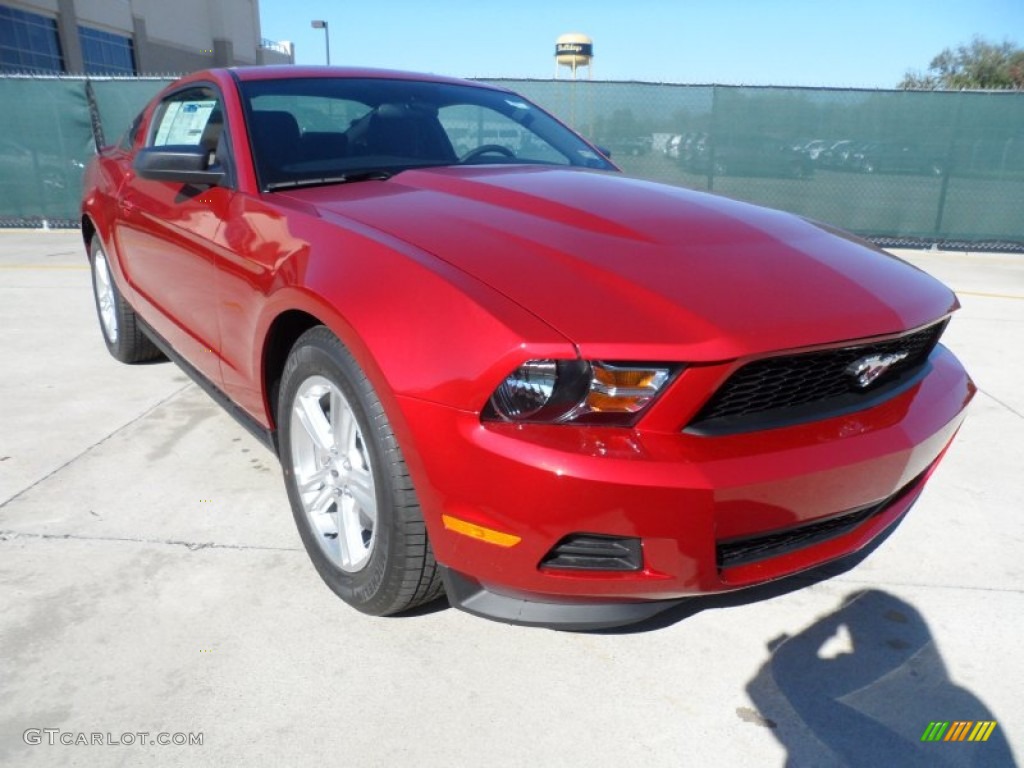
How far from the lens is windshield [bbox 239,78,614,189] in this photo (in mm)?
2680

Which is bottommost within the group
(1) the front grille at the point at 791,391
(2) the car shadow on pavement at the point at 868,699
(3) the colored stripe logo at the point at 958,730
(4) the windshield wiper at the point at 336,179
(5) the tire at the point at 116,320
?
(3) the colored stripe logo at the point at 958,730

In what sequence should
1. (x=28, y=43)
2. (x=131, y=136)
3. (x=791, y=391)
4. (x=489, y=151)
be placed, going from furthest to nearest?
(x=28, y=43), (x=131, y=136), (x=489, y=151), (x=791, y=391)

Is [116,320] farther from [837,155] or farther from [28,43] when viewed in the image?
[28,43]

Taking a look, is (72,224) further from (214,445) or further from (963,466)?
(963,466)

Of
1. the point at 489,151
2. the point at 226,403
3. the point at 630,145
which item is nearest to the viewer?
the point at 226,403

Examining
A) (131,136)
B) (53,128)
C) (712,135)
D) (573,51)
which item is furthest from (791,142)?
(573,51)

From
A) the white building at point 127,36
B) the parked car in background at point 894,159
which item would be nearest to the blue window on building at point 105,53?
the white building at point 127,36

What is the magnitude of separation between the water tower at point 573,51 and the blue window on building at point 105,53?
1824 cm

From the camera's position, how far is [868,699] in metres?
1.86

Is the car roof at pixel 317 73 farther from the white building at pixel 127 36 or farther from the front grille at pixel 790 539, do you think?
the white building at pixel 127 36

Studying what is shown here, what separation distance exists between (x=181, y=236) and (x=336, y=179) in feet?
2.46

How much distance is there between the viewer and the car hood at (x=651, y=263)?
1.63 m

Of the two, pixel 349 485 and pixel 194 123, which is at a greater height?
pixel 194 123

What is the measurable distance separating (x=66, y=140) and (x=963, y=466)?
11.2m
